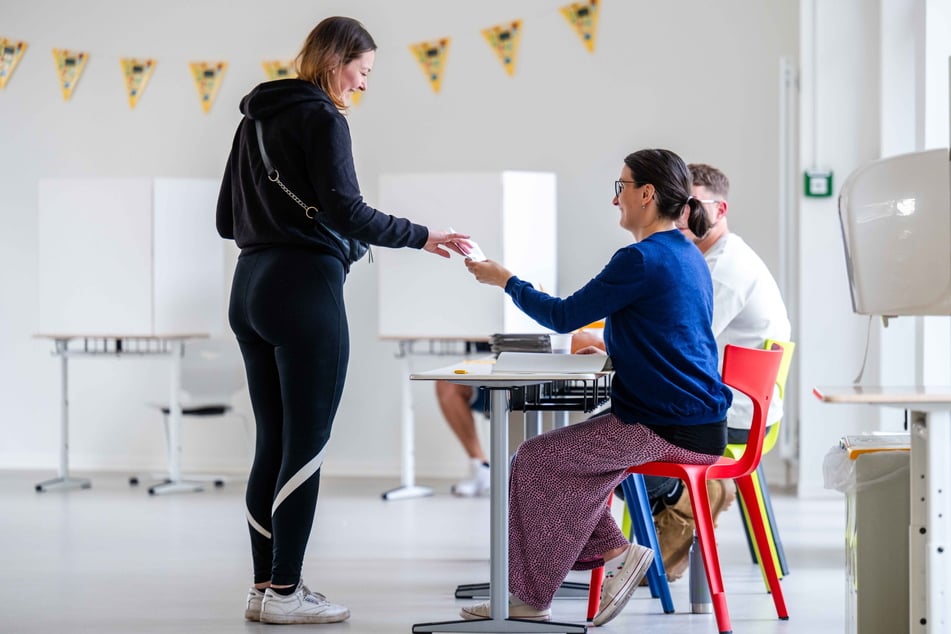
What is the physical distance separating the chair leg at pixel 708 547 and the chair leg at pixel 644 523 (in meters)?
0.31

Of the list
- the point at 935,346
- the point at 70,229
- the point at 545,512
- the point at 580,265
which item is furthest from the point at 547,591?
the point at 70,229

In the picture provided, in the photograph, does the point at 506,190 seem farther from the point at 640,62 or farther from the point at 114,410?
the point at 114,410

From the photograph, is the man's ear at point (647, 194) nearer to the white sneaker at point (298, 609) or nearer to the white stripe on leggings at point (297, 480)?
the white stripe on leggings at point (297, 480)

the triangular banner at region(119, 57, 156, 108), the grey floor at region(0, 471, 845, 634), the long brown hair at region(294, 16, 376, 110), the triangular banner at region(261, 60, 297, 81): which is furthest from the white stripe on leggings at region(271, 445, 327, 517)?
the triangular banner at region(119, 57, 156, 108)

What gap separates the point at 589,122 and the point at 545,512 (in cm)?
345

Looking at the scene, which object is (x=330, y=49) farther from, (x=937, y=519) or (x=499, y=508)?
(x=937, y=519)

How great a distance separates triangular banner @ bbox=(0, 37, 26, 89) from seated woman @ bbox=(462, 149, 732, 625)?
4.53 metres

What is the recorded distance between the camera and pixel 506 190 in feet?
16.6

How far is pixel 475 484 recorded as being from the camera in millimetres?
5148

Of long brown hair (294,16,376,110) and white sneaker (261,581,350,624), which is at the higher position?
long brown hair (294,16,376,110)

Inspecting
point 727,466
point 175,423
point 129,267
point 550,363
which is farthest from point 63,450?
point 727,466

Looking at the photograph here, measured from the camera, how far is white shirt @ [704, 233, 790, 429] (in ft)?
10.0

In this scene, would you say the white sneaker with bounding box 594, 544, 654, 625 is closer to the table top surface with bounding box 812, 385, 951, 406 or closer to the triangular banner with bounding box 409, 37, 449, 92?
the table top surface with bounding box 812, 385, 951, 406

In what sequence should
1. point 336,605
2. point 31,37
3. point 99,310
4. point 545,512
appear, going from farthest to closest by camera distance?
point 31,37, point 99,310, point 336,605, point 545,512
